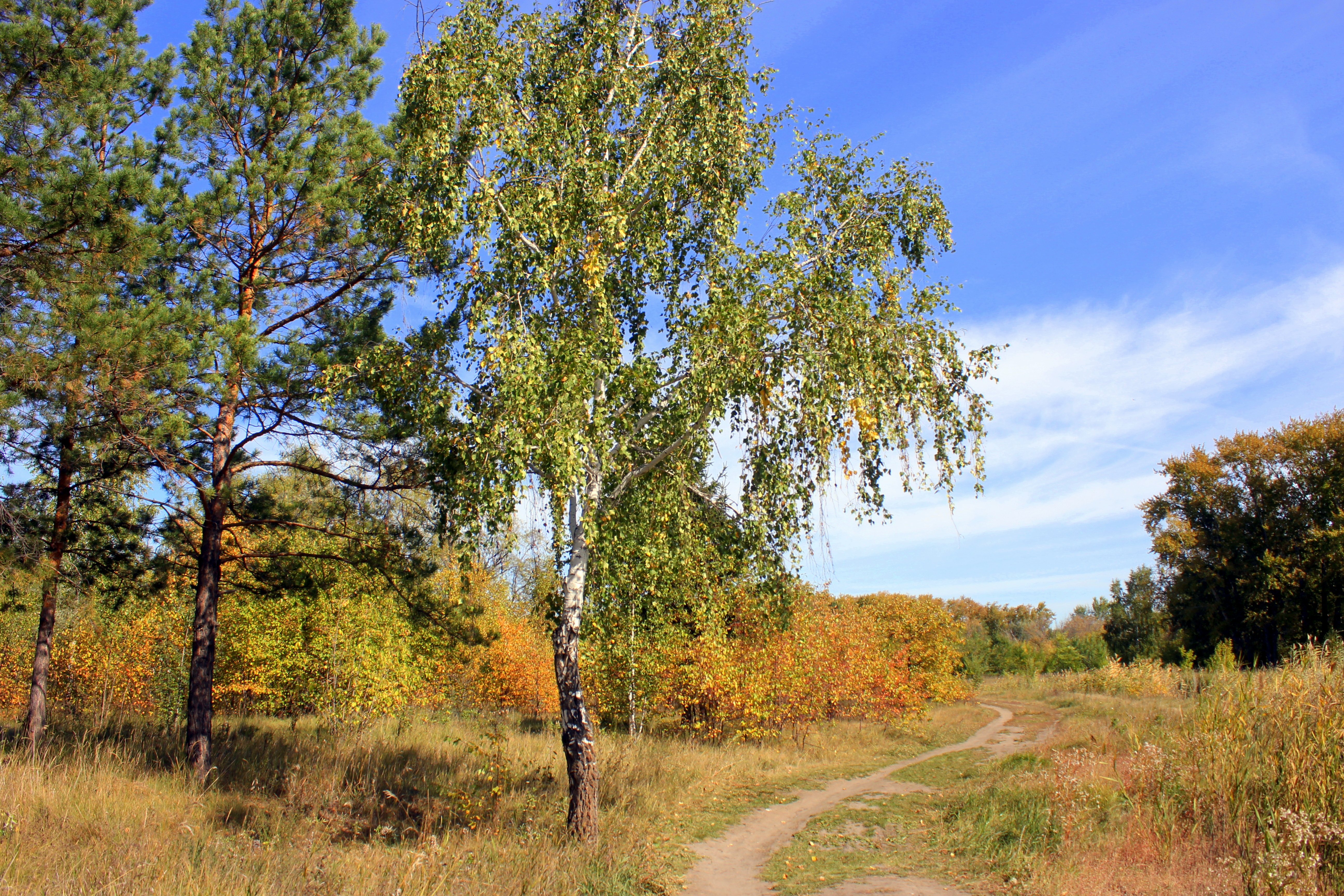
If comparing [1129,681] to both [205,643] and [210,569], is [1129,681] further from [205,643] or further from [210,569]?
[210,569]

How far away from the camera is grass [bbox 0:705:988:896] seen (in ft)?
17.3

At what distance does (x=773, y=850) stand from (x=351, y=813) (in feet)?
18.5

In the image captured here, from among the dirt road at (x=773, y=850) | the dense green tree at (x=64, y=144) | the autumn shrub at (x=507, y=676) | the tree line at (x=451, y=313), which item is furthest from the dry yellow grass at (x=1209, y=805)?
the autumn shrub at (x=507, y=676)

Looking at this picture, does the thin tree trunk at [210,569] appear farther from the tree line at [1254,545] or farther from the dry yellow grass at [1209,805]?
the tree line at [1254,545]

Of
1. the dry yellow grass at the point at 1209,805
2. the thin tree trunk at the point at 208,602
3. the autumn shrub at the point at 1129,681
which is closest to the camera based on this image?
the dry yellow grass at the point at 1209,805

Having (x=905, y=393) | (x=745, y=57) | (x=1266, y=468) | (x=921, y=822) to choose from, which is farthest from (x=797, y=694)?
(x=1266, y=468)

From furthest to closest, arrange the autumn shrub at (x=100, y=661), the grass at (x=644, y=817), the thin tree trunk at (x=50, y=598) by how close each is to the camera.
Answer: the autumn shrub at (x=100, y=661), the thin tree trunk at (x=50, y=598), the grass at (x=644, y=817)

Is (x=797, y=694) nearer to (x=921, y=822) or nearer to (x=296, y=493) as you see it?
(x=921, y=822)

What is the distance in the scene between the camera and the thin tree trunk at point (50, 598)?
32.3 feet

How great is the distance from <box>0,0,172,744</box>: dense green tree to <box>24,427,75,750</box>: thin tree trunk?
121 mm

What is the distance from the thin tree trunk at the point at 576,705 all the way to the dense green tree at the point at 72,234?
5.37m

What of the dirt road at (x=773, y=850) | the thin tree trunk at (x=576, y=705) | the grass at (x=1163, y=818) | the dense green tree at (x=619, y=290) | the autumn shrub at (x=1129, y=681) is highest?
the dense green tree at (x=619, y=290)

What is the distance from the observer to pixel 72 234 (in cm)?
838

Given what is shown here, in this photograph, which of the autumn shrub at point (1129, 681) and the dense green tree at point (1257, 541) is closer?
the autumn shrub at point (1129, 681)
